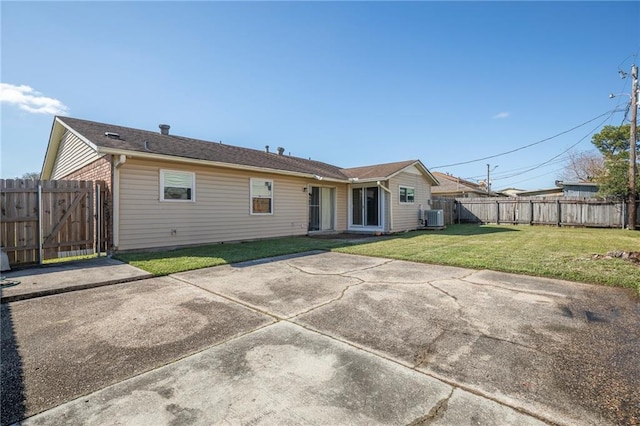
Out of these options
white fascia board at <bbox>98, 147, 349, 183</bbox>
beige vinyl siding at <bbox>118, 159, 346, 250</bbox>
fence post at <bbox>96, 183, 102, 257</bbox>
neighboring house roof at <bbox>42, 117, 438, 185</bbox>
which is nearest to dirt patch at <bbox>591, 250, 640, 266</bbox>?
neighboring house roof at <bbox>42, 117, 438, 185</bbox>

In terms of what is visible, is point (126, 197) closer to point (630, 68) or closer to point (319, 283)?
point (319, 283)

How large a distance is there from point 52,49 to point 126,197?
441 centimetres

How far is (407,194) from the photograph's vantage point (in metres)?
14.7

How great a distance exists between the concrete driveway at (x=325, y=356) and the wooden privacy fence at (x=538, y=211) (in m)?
15.2

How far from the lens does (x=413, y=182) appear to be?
592 inches

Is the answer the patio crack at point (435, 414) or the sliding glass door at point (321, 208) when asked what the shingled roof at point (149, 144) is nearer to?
the sliding glass door at point (321, 208)

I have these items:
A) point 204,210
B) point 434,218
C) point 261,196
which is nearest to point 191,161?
point 204,210

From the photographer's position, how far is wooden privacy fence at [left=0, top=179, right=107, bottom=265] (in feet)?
20.0

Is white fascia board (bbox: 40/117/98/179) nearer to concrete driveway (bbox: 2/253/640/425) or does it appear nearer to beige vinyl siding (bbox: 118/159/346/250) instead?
beige vinyl siding (bbox: 118/159/346/250)

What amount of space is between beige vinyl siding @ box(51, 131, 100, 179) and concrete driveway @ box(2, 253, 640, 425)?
646 cm

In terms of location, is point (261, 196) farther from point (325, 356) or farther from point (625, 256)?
point (625, 256)

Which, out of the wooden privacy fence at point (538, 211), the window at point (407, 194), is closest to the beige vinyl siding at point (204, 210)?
the window at point (407, 194)

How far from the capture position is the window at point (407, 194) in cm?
1427

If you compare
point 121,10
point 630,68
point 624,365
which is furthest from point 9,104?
point 630,68
